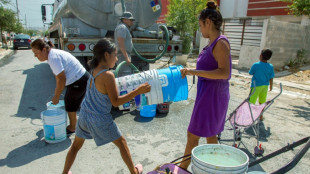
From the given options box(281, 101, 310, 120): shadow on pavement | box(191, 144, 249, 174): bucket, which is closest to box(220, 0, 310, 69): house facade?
box(281, 101, 310, 120): shadow on pavement

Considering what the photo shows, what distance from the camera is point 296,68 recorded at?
995cm

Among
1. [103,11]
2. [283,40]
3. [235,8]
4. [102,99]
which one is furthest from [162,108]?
[235,8]

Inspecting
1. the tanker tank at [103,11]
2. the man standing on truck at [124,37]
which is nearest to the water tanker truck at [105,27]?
the tanker tank at [103,11]

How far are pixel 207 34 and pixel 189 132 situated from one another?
98 centimetres

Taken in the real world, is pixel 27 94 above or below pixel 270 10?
below

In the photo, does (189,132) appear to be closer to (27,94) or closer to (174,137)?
(174,137)

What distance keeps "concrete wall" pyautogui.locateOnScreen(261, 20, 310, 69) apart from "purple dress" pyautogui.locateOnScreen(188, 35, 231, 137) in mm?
8307

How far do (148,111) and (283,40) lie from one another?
8.30 meters

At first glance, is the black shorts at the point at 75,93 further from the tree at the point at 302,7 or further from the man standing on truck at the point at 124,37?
the tree at the point at 302,7

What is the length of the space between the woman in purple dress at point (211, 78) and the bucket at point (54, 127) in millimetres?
2002

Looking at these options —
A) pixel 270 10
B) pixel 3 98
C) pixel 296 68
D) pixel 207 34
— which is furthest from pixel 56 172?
pixel 270 10

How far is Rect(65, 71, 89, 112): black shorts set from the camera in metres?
3.36

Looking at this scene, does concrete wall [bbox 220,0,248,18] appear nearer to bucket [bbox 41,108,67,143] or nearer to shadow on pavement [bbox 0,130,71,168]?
bucket [bbox 41,108,67,143]

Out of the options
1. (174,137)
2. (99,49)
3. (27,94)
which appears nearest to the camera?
(99,49)
